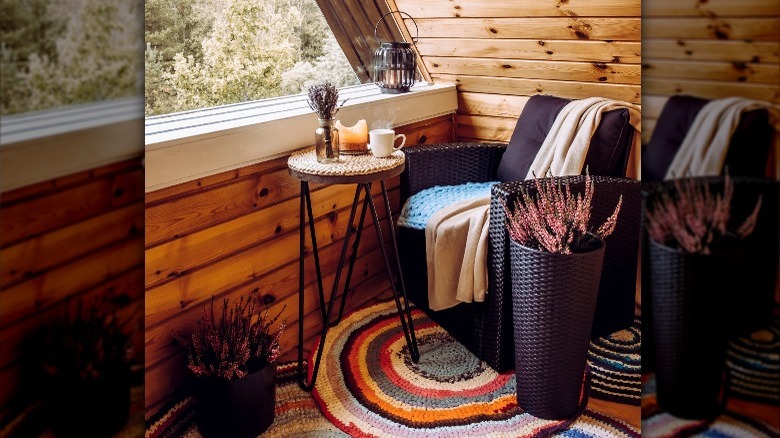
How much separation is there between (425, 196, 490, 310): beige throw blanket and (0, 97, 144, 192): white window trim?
176 cm

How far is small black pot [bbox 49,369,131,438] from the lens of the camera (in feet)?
1.33

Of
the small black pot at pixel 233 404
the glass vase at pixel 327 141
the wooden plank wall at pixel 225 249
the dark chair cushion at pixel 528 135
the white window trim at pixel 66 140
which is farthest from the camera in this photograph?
the dark chair cushion at pixel 528 135

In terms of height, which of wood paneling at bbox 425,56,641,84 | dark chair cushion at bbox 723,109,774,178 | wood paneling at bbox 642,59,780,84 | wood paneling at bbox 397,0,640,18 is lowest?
dark chair cushion at bbox 723,109,774,178

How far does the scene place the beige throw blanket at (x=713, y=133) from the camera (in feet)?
1.34

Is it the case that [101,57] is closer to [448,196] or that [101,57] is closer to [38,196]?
[38,196]

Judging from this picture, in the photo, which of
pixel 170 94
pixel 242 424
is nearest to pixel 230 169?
pixel 170 94

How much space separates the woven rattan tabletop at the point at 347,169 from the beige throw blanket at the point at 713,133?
152 centimetres

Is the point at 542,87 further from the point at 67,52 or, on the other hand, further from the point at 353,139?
the point at 67,52

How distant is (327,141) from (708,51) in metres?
1.68

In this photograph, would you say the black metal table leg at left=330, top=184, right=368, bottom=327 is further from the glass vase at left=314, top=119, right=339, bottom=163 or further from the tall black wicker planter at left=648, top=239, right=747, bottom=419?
the tall black wicker planter at left=648, top=239, right=747, bottom=419

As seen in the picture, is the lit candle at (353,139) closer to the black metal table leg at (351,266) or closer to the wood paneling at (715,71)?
the black metal table leg at (351,266)

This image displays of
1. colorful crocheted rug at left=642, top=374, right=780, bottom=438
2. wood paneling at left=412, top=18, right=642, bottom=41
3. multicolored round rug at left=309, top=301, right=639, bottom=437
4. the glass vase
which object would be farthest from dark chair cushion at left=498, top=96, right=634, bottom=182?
colorful crocheted rug at left=642, top=374, right=780, bottom=438

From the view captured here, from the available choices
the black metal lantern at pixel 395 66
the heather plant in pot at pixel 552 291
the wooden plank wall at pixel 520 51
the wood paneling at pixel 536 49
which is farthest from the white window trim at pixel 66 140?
the black metal lantern at pixel 395 66

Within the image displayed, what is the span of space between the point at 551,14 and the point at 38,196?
2.36m
